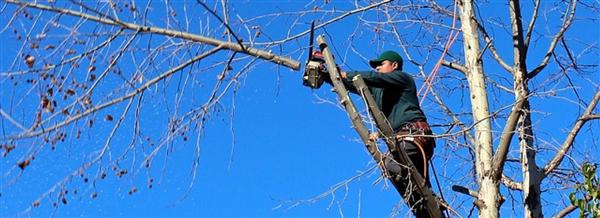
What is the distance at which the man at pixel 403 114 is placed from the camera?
18.7ft

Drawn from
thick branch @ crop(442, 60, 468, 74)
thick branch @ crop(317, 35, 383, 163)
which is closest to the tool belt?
thick branch @ crop(317, 35, 383, 163)

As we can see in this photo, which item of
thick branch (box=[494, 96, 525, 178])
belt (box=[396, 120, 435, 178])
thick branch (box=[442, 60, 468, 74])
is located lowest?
belt (box=[396, 120, 435, 178])

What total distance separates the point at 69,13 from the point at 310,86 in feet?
4.88

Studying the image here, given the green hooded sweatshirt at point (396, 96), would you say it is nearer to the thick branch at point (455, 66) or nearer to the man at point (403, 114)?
the man at point (403, 114)

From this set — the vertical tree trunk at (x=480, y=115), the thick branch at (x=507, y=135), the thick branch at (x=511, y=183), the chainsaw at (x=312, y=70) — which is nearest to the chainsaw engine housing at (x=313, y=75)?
the chainsaw at (x=312, y=70)

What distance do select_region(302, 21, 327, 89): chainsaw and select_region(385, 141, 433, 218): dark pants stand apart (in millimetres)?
590

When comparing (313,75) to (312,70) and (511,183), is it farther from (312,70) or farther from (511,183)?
Result: (511,183)

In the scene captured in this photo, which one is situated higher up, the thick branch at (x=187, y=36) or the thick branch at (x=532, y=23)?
the thick branch at (x=532, y=23)

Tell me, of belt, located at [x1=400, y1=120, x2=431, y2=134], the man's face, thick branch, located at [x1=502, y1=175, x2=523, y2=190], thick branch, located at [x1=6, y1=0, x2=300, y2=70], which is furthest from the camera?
thick branch, located at [x1=502, y1=175, x2=523, y2=190]

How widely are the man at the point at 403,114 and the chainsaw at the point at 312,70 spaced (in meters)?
0.05

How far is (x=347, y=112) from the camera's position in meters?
5.55

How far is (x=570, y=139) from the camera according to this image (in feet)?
22.1

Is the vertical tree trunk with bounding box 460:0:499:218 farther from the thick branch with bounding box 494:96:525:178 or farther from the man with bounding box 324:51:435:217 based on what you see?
the man with bounding box 324:51:435:217

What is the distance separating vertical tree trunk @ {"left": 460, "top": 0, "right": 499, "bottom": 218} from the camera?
616cm
